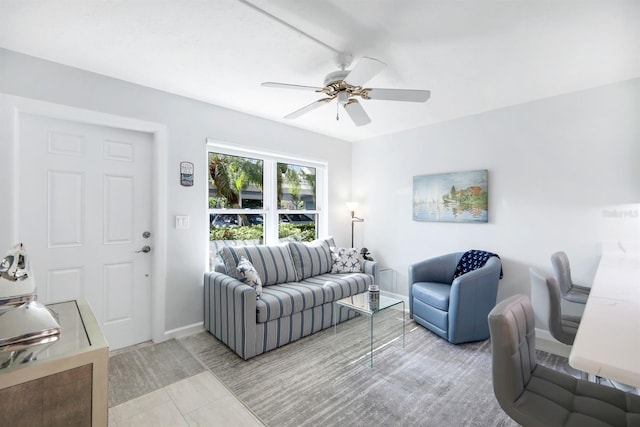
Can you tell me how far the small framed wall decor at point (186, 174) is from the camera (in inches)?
118

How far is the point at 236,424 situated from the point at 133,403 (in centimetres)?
77

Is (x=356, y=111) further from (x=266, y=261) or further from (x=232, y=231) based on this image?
(x=232, y=231)

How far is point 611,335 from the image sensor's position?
0.84 m

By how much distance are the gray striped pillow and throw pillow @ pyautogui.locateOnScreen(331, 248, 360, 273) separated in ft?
2.08

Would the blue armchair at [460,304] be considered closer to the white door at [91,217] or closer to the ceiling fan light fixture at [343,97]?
the ceiling fan light fixture at [343,97]

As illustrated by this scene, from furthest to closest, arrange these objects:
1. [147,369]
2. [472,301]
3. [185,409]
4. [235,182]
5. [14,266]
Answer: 1. [235,182]
2. [472,301]
3. [147,369]
4. [185,409]
5. [14,266]

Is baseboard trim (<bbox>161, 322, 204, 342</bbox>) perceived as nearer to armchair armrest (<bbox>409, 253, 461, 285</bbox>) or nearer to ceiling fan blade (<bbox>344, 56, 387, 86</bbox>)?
armchair armrest (<bbox>409, 253, 461, 285</bbox>)

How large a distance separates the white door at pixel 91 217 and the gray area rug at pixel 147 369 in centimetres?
26

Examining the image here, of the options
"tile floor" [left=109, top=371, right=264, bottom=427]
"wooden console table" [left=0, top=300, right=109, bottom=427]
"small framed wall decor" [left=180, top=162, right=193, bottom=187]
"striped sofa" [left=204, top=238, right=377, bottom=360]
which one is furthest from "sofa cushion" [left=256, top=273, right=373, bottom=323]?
"wooden console table" [left=0, top=300, right=109, bottom=427]

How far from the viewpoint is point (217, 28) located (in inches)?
73.4

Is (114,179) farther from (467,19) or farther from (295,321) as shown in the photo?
(467,19)

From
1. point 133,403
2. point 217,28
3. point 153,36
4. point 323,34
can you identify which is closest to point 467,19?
point 323,34

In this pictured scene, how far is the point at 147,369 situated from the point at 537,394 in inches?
104

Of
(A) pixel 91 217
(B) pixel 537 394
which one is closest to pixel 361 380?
(B) pixel 537 394
